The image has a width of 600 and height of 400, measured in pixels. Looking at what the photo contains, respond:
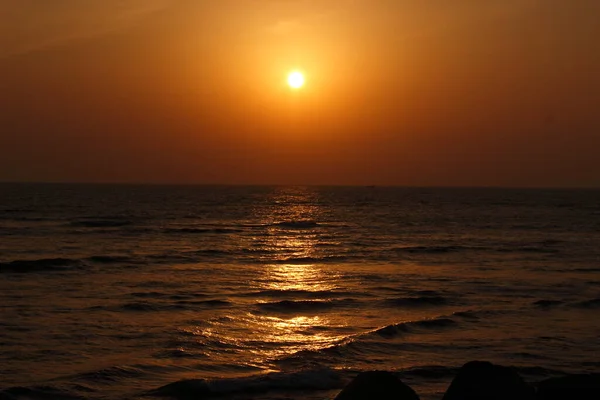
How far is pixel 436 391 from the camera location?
12805 mm

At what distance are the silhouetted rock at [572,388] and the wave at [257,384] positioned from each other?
14.0 feet

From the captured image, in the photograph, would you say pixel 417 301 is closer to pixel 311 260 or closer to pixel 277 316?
pixel 277 316

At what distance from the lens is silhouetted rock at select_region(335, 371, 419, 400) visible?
8.98 metres

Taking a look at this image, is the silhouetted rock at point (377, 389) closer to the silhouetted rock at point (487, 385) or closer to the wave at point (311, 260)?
the silhouetted rock at point (487, 385)

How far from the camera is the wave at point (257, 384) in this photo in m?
12.7

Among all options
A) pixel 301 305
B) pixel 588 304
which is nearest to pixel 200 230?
pixel 301 305

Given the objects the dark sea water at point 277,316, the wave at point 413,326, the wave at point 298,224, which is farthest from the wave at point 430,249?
the wave at point 298,224

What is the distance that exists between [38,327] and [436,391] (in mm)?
9389

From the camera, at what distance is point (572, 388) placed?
32.0ft

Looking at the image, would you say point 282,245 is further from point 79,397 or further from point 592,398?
point 592,398

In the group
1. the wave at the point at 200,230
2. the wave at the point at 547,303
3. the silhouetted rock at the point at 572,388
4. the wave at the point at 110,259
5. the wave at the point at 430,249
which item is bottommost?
the wave at the point at 547,303

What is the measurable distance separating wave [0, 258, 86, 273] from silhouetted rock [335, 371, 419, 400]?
903 inches

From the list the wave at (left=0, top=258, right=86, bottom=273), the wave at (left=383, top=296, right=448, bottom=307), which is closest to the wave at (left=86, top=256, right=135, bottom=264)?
the wave at (left=0, top=258, right=86, bottom=273)

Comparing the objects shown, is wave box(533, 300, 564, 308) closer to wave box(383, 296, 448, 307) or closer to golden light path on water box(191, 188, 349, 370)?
wave box(383, 296, 448, 307)
